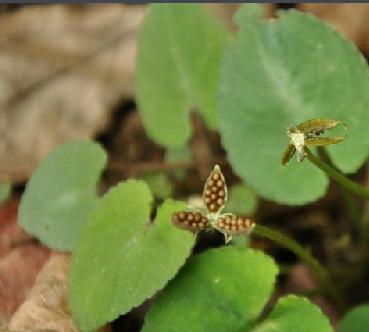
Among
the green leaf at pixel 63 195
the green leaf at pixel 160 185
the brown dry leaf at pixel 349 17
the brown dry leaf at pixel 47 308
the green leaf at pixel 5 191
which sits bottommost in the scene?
the green leaf at pixel 5 191

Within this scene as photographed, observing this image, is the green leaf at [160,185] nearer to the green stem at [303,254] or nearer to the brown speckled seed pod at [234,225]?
the green stem at [303,254]

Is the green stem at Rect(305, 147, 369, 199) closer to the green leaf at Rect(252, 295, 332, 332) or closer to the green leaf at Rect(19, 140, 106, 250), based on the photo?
the green leaf at Rect(252, 295, 332, 332)

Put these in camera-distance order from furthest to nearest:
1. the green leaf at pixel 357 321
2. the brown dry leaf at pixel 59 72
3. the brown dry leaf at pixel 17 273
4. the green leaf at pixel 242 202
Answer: the brown dry leaf at pixel 59 72
the green leaf at pixel 242 202
the brown dry leaf at pixel 17 273
the green leaf at pixel 357 321

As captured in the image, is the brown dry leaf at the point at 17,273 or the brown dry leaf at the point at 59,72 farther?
the brown dry leaf at the point at 59,72

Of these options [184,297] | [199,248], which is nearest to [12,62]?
[199,248]

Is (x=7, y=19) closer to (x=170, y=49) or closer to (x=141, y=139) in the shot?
(x=141, y=139)

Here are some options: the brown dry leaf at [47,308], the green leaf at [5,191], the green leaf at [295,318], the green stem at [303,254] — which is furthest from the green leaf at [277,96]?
the green leaf at [5,191]
